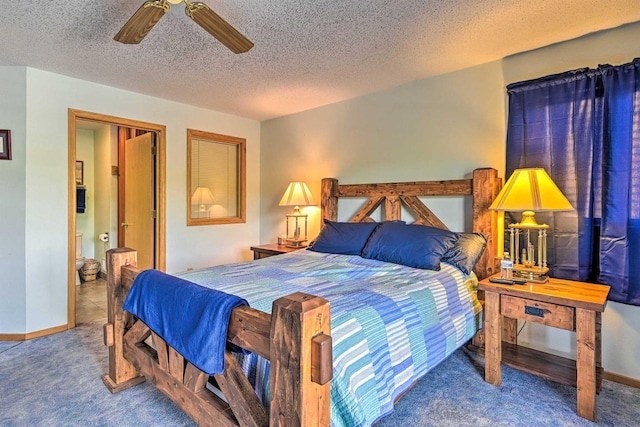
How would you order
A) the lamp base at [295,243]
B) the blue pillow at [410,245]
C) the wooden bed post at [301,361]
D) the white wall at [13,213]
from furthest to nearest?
the lamp base at [295,243], the white wall at [13,213], the blue pillow at [410,245], the wooden bed post at [301,361]

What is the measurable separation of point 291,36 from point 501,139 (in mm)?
1790

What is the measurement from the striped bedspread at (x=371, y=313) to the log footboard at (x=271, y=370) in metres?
0.11

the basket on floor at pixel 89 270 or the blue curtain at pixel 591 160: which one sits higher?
the blue curtain at pixel 591 160

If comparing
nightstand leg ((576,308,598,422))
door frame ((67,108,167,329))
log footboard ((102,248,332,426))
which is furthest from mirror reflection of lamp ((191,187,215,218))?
nightstand leg ((576,308,598,422))

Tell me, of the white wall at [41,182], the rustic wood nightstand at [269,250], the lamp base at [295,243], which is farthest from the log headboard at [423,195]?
the white wall at [41,182]

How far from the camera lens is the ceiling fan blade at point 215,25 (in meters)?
1.61

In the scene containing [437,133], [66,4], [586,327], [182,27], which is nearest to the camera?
[586,327]

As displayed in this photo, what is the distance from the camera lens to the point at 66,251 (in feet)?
10.1

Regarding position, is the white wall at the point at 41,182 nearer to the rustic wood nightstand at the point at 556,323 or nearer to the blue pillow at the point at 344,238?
the blue pillow at the point at 344,238

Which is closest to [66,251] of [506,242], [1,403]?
[1,403]

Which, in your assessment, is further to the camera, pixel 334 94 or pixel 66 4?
pixel 334 94

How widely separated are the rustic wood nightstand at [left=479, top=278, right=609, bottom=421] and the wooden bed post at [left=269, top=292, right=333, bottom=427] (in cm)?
148

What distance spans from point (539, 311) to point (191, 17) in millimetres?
2501

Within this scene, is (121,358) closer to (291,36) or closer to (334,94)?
(291,36)
